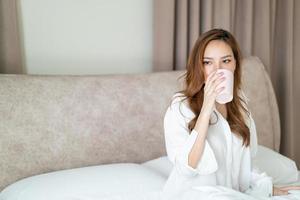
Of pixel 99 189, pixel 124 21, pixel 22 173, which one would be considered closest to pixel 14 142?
pixel 22 173

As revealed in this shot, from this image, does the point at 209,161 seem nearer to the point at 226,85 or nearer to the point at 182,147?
the point at 182,147

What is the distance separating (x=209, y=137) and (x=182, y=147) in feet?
0.50

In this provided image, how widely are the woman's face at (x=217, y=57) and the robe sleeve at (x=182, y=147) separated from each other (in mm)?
206

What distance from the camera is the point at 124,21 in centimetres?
222

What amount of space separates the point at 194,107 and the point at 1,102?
2.74 ft

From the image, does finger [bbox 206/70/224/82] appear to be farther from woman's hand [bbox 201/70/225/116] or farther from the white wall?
the white wall

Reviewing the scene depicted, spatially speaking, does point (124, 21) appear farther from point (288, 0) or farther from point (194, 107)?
point (288, 0)

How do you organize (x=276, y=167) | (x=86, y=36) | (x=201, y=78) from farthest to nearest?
(x=86, y=36) → (x=276, y=167) → (x=201, y=78)

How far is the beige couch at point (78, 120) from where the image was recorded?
169 centimetres

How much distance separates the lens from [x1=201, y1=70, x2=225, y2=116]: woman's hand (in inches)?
52.6

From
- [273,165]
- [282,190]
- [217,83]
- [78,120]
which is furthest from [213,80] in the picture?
[273,165]

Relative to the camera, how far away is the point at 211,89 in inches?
52.7

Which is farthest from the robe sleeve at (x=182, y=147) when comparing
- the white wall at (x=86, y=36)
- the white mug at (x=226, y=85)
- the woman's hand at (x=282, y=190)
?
the white wall at (x=86, y=36)

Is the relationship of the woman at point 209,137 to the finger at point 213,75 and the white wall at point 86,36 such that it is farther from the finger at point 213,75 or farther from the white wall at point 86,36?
the white wall at point 86,36
